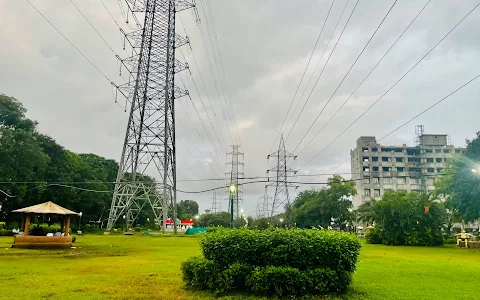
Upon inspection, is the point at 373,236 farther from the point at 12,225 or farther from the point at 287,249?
the point at 12,225

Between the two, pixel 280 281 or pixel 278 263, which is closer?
pixel 280 281

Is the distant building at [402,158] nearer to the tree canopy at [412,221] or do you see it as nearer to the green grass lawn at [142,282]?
the tree canopy at [412,221]

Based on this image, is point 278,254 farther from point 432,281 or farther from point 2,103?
point 2,103

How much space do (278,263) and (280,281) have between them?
0.49 meters

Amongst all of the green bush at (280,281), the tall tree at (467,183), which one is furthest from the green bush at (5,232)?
the tall tree at (467,183)

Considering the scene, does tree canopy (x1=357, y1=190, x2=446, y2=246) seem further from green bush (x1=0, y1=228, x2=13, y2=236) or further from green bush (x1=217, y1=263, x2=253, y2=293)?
green bush (x1=0, y1=228, x2=13, y2=236)

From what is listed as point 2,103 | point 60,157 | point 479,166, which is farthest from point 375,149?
point 2,103

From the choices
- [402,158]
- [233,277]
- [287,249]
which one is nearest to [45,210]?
[233,277]

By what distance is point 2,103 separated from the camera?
44.1 metres

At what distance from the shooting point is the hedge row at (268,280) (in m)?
8.66

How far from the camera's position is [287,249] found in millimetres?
9008

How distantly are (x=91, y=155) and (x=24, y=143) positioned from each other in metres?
30.5

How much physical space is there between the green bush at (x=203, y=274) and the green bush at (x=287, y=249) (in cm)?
22

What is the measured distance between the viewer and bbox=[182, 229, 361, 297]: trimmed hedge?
8719 mm
